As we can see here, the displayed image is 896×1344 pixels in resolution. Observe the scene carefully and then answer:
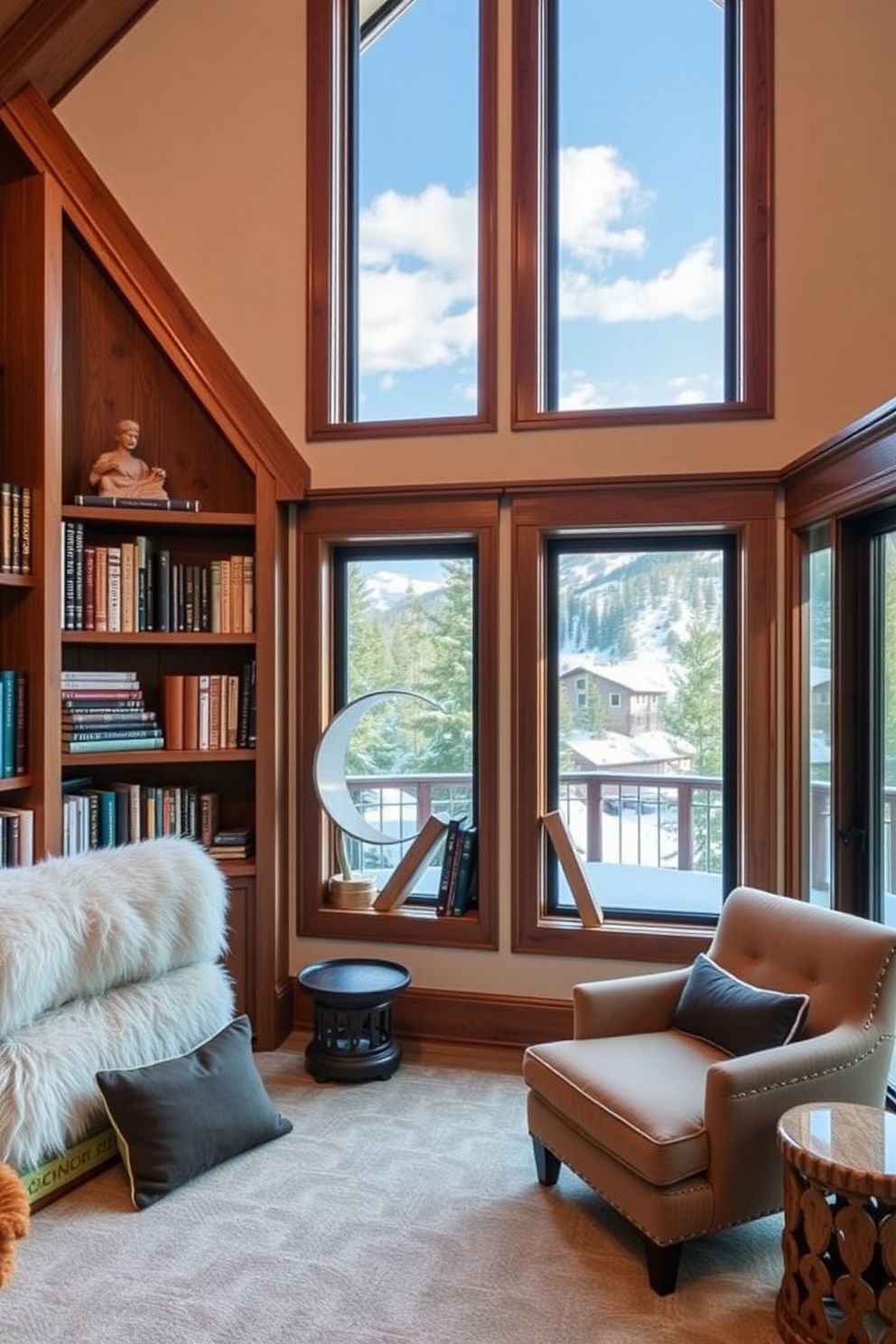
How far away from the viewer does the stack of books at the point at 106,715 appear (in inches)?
129

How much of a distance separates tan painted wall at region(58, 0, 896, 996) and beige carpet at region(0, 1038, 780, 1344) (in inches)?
39.7

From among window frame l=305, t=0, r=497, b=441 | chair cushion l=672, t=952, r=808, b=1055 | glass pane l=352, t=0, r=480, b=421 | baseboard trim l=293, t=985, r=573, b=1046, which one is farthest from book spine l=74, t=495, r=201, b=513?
chair cushion l=672, t=952, r=808, b=1055

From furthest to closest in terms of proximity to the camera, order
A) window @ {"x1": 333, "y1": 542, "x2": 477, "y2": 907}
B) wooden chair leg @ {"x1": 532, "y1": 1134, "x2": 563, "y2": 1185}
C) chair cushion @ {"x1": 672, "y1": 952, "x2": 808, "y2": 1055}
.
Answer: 1. window @ {"x1": 333, "y1": 542, "x2": 477, "y2": 907}
2. wooden chair leg @ {"x1": 532, "y1": 1134, "x2": 563, "y2": 1185}
3. chair cushion @ {"x1": 672, "y1": 952, "x2": 808, "y2": 1055}

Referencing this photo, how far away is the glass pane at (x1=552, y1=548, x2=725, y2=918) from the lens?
3.56 m

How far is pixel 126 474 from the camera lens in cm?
344

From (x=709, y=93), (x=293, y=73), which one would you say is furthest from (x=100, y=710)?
(x=709, y=93)

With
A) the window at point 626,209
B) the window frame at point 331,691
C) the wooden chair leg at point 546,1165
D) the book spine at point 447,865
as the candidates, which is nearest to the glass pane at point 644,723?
the window frame at point 331,691

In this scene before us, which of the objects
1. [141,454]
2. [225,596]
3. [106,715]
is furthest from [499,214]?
[106,715]

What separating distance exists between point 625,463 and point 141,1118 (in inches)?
104

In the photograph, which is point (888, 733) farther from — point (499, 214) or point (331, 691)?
point (499, 214)

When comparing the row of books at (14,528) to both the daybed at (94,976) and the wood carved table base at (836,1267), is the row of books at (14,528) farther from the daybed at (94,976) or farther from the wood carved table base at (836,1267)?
the wood carved table base at (836,1267)

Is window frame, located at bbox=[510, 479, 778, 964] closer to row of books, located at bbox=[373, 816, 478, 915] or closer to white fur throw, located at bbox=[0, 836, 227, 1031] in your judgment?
row of books, located at bbox=[373, 816, 478, 915]

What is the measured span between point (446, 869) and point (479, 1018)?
0.57 m

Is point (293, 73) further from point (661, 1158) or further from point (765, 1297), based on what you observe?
point (765, 1297)
